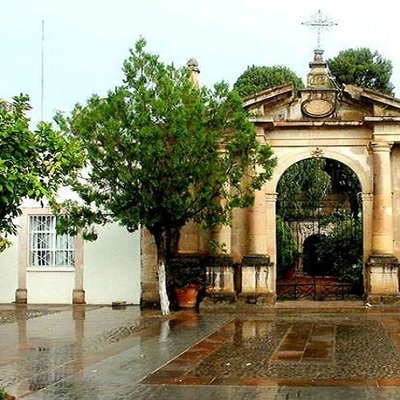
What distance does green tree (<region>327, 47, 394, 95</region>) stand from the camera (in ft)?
132

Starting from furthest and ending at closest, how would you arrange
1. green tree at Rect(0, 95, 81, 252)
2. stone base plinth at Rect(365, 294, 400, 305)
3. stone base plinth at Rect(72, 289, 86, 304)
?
stone base plinth at Rect(72, 289, 86, 304) < stone base plinth at Rect(365, 294, 400, 305) < green tree at Rect(0, 95, 81, 252)

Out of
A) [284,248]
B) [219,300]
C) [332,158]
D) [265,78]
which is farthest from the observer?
[265,78]

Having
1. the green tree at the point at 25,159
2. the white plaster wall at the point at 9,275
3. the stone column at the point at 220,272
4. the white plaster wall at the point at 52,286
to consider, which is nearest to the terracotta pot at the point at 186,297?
the stone column at the point at 220,272

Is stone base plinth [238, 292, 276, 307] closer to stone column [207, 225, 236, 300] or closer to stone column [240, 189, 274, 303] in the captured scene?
stone column [240, 189, 274, 303]

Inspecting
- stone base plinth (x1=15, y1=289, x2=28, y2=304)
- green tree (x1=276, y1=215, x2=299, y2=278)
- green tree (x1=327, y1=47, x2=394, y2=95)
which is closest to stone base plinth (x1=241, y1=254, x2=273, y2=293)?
stone base plinth (x1=15, y1=289, x2=28, y2=304)

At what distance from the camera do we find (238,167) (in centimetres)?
1827

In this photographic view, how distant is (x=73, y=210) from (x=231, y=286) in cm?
445

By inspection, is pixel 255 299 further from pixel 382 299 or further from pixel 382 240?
pixel 382 240

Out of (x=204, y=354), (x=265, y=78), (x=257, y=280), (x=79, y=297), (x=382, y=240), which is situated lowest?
(x=204, y=354)

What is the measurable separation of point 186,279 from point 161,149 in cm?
405

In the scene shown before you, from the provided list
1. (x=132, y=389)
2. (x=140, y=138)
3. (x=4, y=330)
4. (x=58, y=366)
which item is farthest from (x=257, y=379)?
(x=140, y=138)

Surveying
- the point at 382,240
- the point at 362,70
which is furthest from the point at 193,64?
the point at 362,70

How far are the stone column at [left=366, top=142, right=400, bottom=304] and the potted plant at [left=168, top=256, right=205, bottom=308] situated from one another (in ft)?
14.1

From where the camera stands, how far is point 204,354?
1177 centimetres
